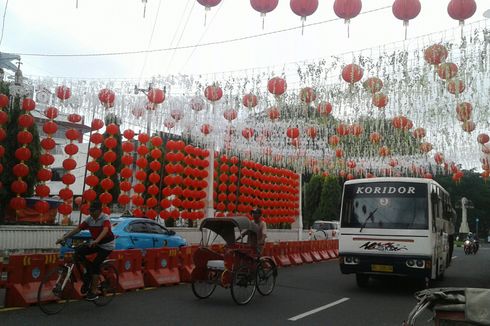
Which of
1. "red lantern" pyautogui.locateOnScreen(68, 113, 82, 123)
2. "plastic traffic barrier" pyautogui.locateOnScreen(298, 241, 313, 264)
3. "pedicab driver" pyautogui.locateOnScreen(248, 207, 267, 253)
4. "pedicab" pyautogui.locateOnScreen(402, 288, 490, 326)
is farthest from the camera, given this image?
"plastic traffic barrier" pyautogui.locateOnScreen(298, 241, 313, 264)

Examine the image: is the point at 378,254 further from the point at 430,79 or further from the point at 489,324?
the point at 489,324

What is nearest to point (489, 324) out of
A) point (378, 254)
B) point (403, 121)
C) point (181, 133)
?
point (378, 254)

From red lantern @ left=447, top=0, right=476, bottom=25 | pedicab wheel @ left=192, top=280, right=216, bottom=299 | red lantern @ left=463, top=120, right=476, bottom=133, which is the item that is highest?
red lantern @ left=447, top=0, right=476, bottom=25

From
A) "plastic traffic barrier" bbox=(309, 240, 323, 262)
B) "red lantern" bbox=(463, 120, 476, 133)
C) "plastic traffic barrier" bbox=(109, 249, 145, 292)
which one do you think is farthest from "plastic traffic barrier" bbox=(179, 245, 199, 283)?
"red lantern" bbox=(463, 120, 476, 133)

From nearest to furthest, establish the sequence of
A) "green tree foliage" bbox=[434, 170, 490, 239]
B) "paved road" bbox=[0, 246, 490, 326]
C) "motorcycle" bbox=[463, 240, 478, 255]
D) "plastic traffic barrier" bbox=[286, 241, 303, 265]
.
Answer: "paved road" bbox=[0, 246, 490, 326] < "plastic traffic barrier" bbox=[286, 241, 303, 265] < "motorcycle" bbox=[463, 240, 478, 255] < "green tree foliage" bbox=[434, 170, 490, 239]

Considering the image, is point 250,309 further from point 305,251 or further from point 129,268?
point 305,251

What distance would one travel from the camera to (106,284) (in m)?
8.43

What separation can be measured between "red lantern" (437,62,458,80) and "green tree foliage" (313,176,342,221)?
119ft

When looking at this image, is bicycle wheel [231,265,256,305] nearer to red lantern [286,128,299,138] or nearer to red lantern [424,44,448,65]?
red lantern [424,44,448,65]

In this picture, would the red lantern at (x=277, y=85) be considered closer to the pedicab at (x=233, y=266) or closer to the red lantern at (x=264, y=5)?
the pedicab at (x=233, y=266)

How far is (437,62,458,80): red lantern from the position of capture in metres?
11.4

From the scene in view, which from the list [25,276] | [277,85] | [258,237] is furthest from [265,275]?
[277,85]

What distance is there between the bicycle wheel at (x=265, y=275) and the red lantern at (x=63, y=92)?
8.21 m

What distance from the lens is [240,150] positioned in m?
22.4
